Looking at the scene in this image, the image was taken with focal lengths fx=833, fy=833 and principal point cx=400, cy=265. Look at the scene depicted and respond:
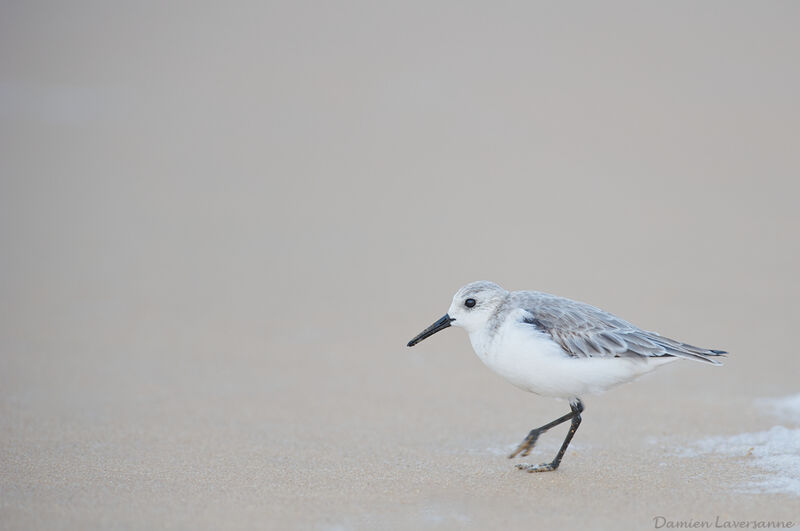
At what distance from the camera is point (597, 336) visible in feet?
15.1

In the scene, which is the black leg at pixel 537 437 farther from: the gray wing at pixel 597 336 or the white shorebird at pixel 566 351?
the gray wing at pixel 597 336

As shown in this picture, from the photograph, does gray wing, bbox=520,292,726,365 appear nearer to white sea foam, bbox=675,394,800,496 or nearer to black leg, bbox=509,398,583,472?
black leg, bbox=509,398,583,472

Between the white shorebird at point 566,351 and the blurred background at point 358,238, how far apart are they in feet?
1.66

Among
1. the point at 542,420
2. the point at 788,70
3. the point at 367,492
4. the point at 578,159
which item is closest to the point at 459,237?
the point at 578,159

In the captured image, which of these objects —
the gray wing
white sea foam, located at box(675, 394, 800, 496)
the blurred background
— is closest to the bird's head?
the gray wing

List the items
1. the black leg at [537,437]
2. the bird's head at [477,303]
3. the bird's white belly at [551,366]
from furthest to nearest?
the bird's head at [477,303]
the black leg at [537,437]
the bird's white belly at [551,366]

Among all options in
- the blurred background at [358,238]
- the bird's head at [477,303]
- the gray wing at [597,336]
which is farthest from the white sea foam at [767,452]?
the bird's head at [477,303]

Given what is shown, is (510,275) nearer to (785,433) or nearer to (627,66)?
(785,433)

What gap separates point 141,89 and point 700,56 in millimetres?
7945

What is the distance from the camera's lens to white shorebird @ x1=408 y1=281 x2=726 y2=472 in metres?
4.54

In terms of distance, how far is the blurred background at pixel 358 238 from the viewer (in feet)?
15.4

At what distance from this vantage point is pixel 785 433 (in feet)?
16.6

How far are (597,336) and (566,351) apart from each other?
197mm

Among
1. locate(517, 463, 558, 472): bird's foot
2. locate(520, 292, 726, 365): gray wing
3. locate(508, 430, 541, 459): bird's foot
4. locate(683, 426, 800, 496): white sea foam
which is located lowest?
locate(517, 463, 558, 472): bird's foot
